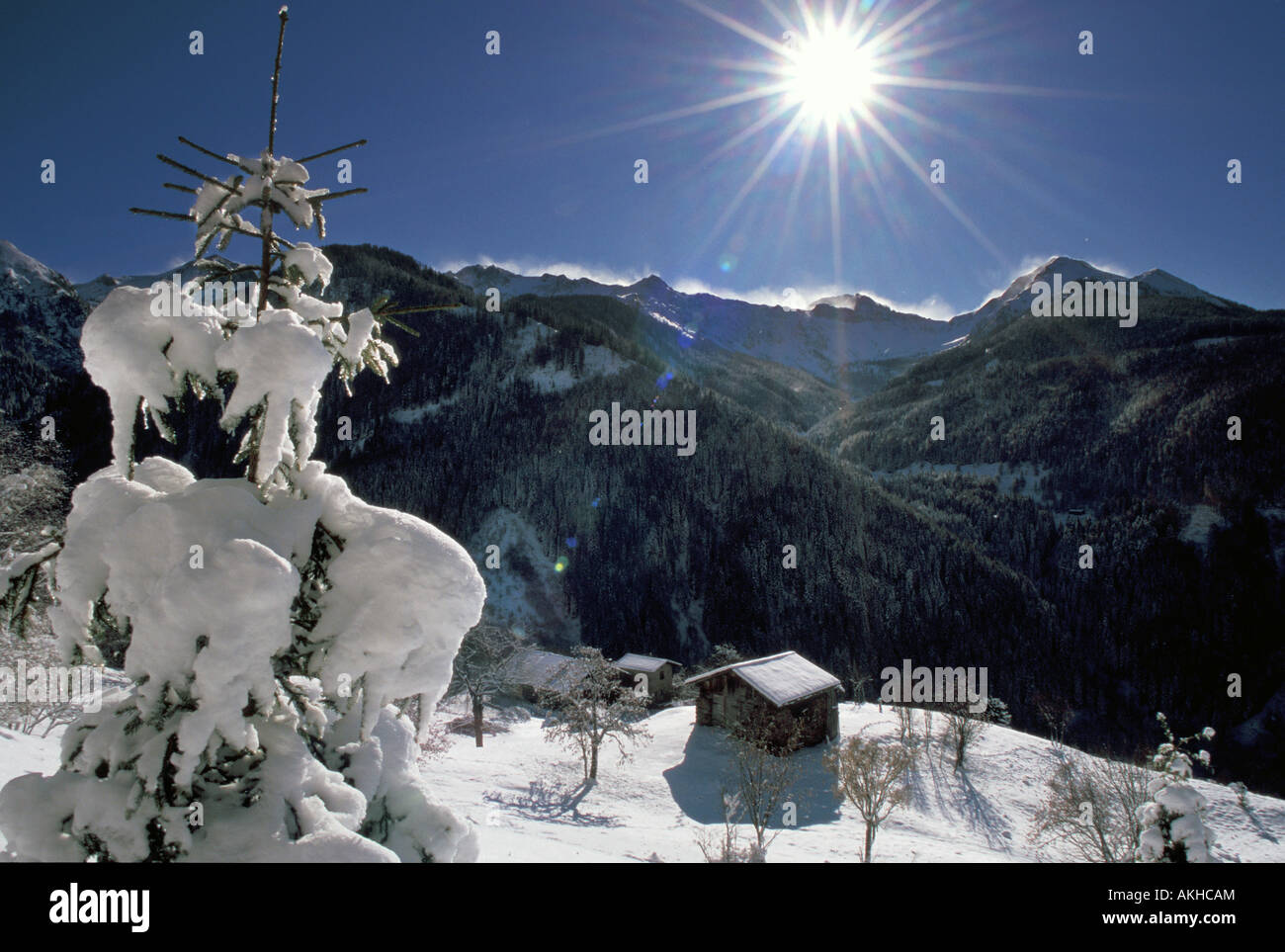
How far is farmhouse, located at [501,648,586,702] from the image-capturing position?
50250mm

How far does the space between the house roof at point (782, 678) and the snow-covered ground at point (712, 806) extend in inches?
126

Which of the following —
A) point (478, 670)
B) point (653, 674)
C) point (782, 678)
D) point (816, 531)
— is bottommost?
point (653, 674)

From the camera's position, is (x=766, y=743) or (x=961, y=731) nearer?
(x=961, y=731)

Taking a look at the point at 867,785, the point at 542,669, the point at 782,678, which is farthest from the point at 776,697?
the point at 542,669

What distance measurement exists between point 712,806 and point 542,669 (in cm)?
2995

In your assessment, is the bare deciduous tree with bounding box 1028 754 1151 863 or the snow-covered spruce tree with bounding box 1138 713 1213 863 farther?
the bare deciduous tree with bounding box 1028 754 1151 863

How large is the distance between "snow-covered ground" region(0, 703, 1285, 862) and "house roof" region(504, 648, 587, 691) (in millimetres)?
11759

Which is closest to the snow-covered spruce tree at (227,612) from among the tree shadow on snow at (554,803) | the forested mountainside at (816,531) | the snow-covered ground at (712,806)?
the snow-covered ground at (712,806)

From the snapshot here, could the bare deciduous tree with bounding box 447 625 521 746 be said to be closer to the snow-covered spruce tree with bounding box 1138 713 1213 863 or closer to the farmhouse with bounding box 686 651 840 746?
the farmhouse with bounding box 686 651 840 746

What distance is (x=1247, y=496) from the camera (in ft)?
418

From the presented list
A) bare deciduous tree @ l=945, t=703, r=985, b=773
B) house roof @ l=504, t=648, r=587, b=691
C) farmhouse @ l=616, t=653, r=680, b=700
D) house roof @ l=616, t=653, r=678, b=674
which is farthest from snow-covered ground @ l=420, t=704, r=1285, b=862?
house roof @ l=616, t=653, r=678, b=674

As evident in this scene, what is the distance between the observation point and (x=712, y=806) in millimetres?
27188

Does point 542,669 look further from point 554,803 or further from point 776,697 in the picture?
point 554,803
